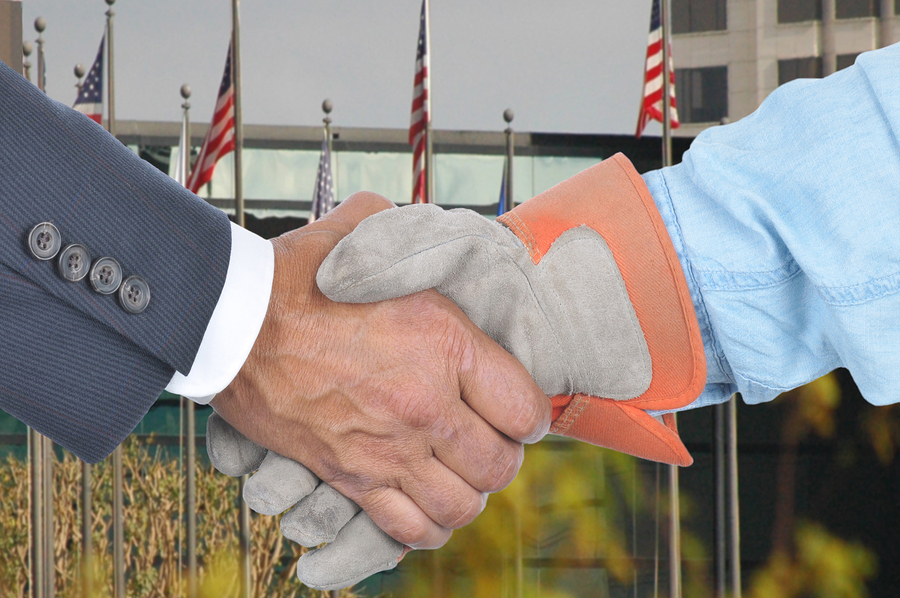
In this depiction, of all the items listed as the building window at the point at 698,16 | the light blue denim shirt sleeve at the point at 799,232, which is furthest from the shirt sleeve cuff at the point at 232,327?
the building window at the point at 698,16

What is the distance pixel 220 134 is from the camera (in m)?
5.23

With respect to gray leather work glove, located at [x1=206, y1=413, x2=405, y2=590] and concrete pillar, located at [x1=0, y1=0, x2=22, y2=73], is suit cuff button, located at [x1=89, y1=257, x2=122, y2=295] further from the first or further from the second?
concrete pillar, located at [x1=0, y1=0, x2=22, y2=73]

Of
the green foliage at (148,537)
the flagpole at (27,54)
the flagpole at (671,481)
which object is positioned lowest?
the green foliage at (148,537)

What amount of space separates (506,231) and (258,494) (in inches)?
18.6

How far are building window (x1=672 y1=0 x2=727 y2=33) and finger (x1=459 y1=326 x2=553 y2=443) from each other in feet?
30.2

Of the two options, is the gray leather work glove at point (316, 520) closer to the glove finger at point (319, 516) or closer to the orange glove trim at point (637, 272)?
the glove finger at point (319, 516)

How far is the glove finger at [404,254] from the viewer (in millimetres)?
940

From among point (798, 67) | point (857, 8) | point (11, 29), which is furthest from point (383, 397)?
point (857, 8)

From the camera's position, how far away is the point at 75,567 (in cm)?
695

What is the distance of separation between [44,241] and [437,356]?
1.51ft

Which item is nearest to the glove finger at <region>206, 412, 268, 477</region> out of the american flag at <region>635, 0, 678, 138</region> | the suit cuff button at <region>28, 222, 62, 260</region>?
the suit cuff button at <region>28, 222, 62, 260</region>

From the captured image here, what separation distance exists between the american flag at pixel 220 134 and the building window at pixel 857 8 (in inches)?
277

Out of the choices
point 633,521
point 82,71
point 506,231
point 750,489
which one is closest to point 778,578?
point 750,489

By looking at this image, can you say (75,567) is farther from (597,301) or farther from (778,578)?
(597,301)
